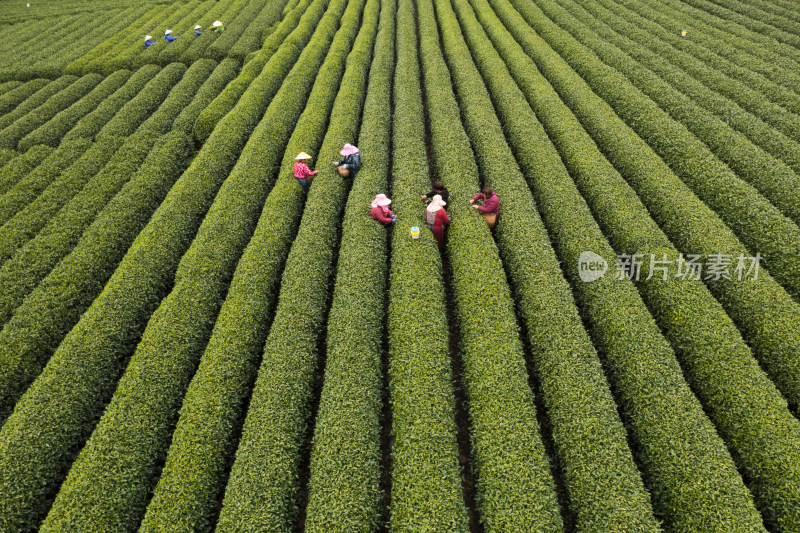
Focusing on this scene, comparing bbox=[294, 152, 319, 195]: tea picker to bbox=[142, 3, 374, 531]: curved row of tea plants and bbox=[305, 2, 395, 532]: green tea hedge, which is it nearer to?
bbox=[142, 3, 374, 531]: curved row of tea plants

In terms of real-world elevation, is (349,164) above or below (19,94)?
below

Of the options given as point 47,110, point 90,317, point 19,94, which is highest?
point 19,94

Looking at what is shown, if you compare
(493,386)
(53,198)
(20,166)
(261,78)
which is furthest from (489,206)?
(20,166)

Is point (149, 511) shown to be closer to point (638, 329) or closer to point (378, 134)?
point (638, 329)

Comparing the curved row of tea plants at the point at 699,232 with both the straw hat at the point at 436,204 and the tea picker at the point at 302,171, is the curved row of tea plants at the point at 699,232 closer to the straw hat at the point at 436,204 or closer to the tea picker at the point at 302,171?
the straw hat at the point at 436,204

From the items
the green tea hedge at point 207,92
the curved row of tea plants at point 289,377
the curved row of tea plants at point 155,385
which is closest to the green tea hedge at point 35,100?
the green tea hedge at point 207,92

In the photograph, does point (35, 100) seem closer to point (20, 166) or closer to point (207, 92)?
point (20, 166)

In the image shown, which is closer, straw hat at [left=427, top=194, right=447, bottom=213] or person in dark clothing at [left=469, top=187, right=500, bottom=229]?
straw hat at [left=427, top=194, right=447, bottom=213]

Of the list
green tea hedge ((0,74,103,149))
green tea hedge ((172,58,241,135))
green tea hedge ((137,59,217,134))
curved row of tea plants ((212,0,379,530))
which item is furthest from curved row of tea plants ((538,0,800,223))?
green tea hedge ((0,74,103,149))
